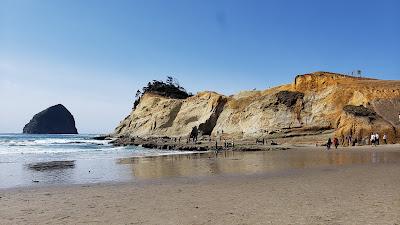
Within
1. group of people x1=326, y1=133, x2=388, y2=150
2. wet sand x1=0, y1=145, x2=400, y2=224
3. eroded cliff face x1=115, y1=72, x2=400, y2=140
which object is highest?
eroded cliff face x1=115, y1=72, x2=400, y2=140

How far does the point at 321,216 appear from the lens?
846 cm

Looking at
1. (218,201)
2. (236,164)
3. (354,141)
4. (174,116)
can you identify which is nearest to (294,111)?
(354,141)

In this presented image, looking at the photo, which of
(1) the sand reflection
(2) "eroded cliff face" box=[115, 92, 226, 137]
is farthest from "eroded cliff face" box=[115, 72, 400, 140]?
(1) the sand reflection

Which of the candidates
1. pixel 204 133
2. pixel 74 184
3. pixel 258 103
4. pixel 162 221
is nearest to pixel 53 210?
pixel 162 221

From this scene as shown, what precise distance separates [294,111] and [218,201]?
45.0 m

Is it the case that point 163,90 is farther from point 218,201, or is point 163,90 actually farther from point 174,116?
point 218,201

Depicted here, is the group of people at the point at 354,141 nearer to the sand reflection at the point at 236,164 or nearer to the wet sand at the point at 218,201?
the sand reflection at the point at 236,164

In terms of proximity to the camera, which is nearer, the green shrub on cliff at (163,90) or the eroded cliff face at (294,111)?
the eroded cliff face at (294,111)

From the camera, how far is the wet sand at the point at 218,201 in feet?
28.0

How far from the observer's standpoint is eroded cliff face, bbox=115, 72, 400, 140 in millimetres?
42656

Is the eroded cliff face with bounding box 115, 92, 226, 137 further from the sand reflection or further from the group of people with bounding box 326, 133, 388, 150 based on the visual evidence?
the sand reflection

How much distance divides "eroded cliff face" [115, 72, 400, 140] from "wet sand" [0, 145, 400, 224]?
28.8 m

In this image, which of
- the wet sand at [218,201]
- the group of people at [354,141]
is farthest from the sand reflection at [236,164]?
the group of people at [354,141]

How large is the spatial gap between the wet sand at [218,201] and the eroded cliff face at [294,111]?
28778 millimetres
